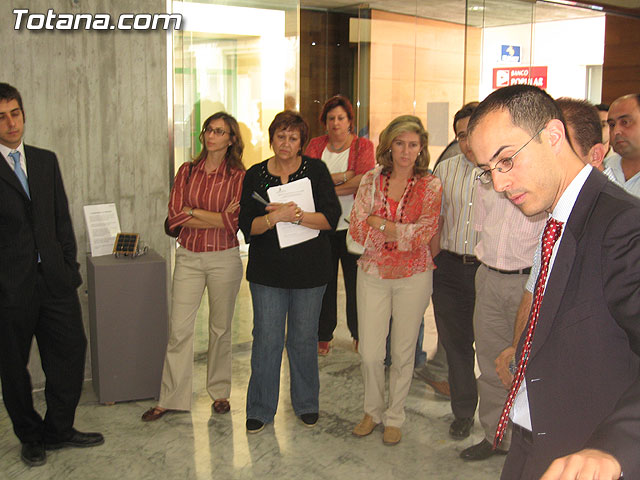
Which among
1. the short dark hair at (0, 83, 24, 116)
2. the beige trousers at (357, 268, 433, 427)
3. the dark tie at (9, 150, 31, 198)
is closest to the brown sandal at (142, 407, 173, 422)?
the beige trousers at (357, 268, 433, 427)

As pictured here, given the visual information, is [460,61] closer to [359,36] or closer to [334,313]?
[359,36]

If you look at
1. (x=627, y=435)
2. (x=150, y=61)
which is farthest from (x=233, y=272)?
(x=627, y=435)

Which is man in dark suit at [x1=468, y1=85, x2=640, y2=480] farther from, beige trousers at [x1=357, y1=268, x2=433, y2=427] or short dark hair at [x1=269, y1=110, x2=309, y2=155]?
short dark hair at [x1=269, y1=110, x2=309, y2=155]

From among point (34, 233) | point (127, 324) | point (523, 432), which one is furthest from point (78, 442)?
point (523, 432)

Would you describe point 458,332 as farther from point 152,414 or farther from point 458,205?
point 152,414

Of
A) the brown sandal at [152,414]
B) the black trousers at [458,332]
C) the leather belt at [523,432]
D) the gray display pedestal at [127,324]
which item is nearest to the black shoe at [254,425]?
the brown sandal at [152,414]

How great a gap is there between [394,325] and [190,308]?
4.11ft

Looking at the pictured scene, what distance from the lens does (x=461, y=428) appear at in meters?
4.23

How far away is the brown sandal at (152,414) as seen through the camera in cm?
436

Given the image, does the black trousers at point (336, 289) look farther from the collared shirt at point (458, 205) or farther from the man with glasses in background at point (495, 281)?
the man with glasses in background at point (495, 281)

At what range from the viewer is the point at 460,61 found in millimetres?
8844

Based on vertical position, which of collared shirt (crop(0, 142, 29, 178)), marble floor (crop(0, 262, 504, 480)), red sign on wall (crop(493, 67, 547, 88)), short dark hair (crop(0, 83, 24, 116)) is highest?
red sign on wall (crop(493, 67, 547, 88))

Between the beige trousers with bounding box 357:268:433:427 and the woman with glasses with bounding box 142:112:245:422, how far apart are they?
87 centimetres

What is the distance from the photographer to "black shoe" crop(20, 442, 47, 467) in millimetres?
3785
